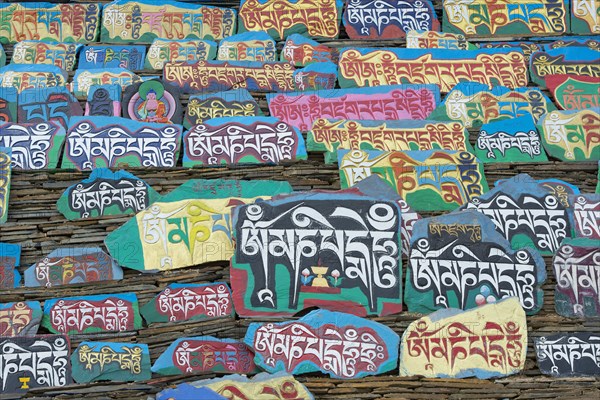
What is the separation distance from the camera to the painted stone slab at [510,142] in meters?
7.92

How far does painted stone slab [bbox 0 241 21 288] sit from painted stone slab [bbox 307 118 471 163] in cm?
218

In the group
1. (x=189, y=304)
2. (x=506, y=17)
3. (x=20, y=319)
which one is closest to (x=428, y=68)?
(x=506, y=17)

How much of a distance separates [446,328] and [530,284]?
0.66 m

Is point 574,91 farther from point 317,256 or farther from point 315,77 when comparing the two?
point 317,256

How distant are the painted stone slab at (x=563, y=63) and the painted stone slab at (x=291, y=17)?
68.8 inches

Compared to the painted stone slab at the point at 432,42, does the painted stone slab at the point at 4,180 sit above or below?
below

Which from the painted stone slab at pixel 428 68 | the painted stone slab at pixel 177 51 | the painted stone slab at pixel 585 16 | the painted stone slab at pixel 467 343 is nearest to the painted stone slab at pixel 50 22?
the painted stone slab at pixel 177 51

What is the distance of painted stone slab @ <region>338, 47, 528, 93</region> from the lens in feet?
28.6

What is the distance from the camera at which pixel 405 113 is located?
328 inches

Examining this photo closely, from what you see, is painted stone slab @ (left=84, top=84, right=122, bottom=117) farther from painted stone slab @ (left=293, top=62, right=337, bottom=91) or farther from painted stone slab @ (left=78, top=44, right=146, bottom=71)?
painted stone slab @ (left=293, top=62, right=337, bottom=91)

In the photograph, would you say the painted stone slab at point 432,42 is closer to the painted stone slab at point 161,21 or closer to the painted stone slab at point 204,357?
the painted stone slab at point 161,21

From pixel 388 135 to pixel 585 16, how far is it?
2.77 metres

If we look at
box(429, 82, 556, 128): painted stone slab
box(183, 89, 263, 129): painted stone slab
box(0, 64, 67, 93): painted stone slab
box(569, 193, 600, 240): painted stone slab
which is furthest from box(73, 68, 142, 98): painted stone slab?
box(569, 193, 600, 240): painted stone slab

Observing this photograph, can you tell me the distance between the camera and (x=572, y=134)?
8.07 meters
